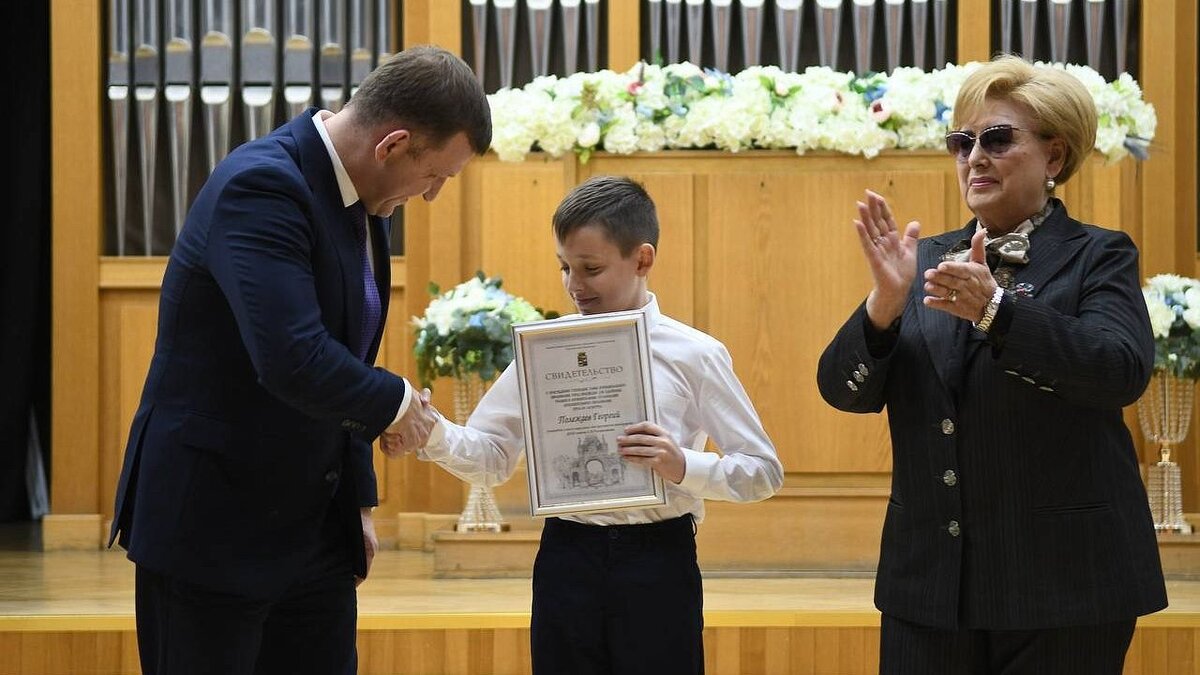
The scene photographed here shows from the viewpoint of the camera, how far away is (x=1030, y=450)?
2123mm

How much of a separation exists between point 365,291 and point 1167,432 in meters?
3.68

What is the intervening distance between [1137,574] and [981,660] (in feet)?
0.89

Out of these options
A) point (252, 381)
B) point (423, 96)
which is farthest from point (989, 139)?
point (252, 381)

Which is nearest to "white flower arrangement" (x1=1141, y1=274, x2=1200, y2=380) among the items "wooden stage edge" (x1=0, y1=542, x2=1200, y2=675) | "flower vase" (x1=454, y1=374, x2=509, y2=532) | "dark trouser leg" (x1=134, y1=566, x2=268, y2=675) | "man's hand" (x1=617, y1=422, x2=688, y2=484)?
"wooden stage edge" (x1=0, y1=542, x2=1200, y2=675)

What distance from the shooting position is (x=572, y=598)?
95.0 inches

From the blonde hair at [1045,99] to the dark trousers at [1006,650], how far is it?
0.73 m

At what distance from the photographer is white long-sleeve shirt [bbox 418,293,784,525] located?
2430 mm

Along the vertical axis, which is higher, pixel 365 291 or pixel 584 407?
pixel 365 291

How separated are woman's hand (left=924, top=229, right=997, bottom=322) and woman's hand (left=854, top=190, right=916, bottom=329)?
0.11m

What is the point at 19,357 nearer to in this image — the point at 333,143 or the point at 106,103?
the point at 106,103

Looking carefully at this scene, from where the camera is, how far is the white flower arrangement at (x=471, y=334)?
16.1ft

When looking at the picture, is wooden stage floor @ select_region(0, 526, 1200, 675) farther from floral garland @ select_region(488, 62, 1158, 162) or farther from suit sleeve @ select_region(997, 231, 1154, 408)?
suit sleeve @ select_region(997, 231, 1154, 408)

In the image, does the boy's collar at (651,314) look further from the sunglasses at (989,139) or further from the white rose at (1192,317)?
the white rose at (1192,317)

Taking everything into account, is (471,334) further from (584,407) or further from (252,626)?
(252,626)
